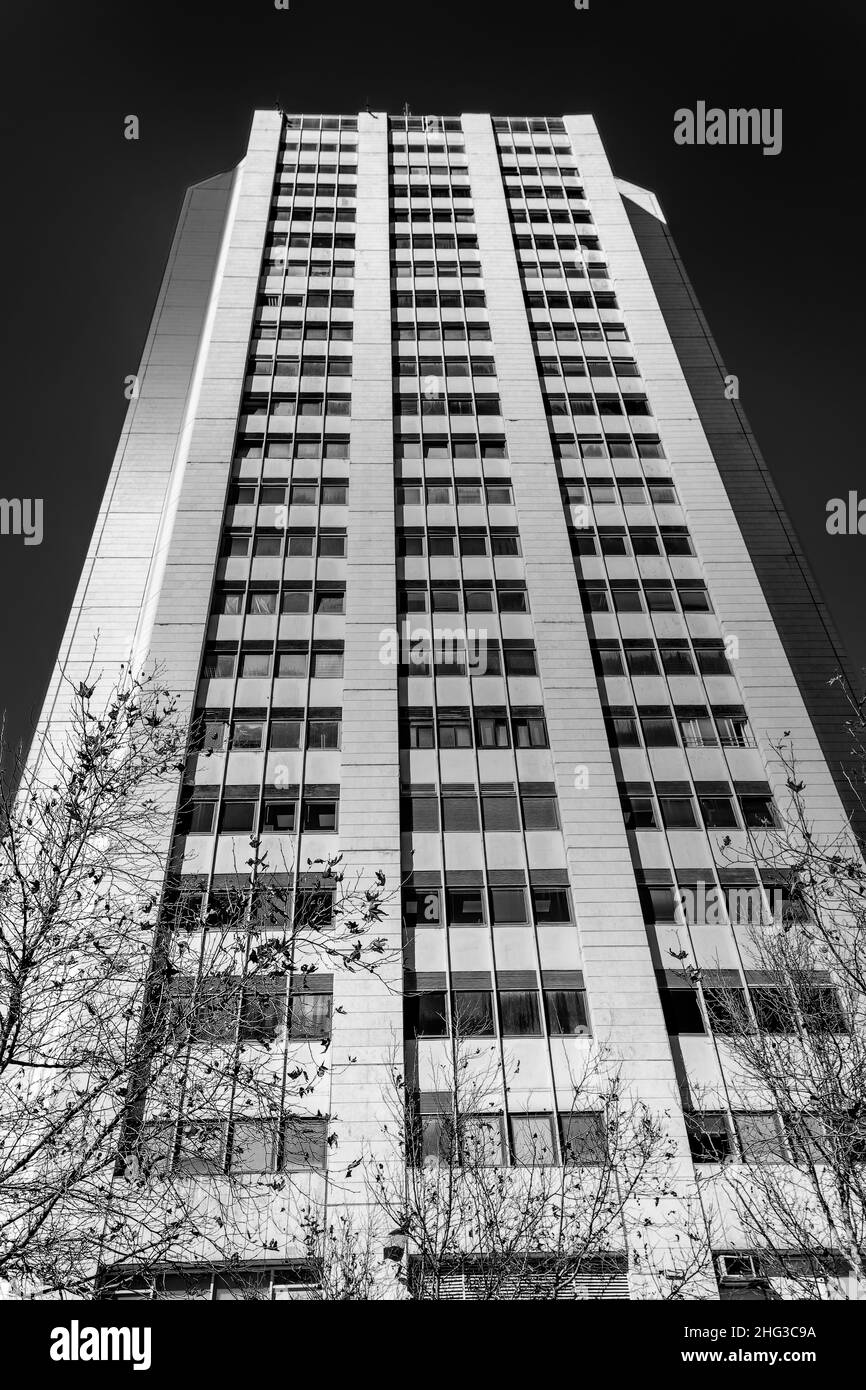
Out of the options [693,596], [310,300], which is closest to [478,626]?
[693,596]

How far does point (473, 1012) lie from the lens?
22.8 meters

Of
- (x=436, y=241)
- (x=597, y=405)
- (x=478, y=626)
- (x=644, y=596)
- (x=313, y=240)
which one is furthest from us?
(x=436, y=241)

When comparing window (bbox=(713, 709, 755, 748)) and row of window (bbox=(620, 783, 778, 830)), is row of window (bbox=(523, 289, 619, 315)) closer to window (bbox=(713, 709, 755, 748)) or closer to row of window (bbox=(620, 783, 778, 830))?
window (bbox=(713, 709, 755, 748))

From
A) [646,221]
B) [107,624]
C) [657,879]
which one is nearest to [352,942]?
[657,879]

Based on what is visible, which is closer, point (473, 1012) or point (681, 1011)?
point (473, 1012)

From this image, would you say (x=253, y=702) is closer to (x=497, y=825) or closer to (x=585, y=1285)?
(x=497, y=825)

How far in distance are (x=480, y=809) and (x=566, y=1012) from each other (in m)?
6.57

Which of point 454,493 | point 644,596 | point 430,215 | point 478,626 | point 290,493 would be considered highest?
point 430,215

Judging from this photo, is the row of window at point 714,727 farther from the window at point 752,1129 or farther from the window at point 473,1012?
the window at point 752,1129

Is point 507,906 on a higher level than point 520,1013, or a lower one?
higher

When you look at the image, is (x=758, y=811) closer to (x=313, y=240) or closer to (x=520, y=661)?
(x=520, y=661)

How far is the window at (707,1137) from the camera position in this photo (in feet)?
66.2

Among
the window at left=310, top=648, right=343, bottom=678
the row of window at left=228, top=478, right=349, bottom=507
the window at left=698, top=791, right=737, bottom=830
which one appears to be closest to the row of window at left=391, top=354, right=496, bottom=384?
the row of window at left=228, top=478, right=349, bottom=507

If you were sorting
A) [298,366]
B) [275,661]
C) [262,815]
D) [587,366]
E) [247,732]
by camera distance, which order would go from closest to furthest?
[262,815]
[247,732]
[275,661]
[298,366]
[587,366]
